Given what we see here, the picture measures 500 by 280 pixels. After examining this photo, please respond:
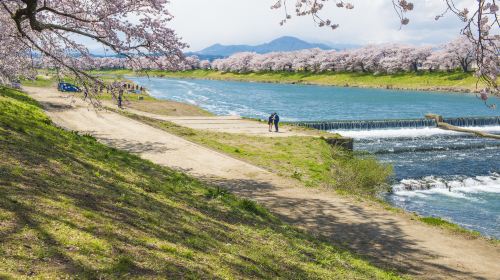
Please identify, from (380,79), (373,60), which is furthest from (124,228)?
(373,60)

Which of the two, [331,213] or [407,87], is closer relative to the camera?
[331,213]

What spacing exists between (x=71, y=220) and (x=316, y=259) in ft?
19.4

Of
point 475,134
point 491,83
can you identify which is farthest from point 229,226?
point 475,134

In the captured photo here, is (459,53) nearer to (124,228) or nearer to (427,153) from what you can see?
(427,153)

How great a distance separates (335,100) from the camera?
294 feet

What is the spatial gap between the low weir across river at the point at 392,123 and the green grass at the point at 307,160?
14797 millimetres

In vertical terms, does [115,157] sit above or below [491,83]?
below

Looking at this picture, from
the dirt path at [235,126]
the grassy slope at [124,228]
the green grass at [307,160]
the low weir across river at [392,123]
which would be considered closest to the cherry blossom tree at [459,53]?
the low weir across river at [392,123]

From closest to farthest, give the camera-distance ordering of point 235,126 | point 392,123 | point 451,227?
1. point 451,227
2. point 235,126
3. point 392,123

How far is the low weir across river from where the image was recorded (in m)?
50.1

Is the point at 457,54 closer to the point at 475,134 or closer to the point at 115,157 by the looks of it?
the point at 475,134

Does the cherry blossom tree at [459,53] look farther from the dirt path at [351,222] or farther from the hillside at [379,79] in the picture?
the dirt path at [351,222]

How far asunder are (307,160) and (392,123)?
1172 inches

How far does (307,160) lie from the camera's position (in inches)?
1078
